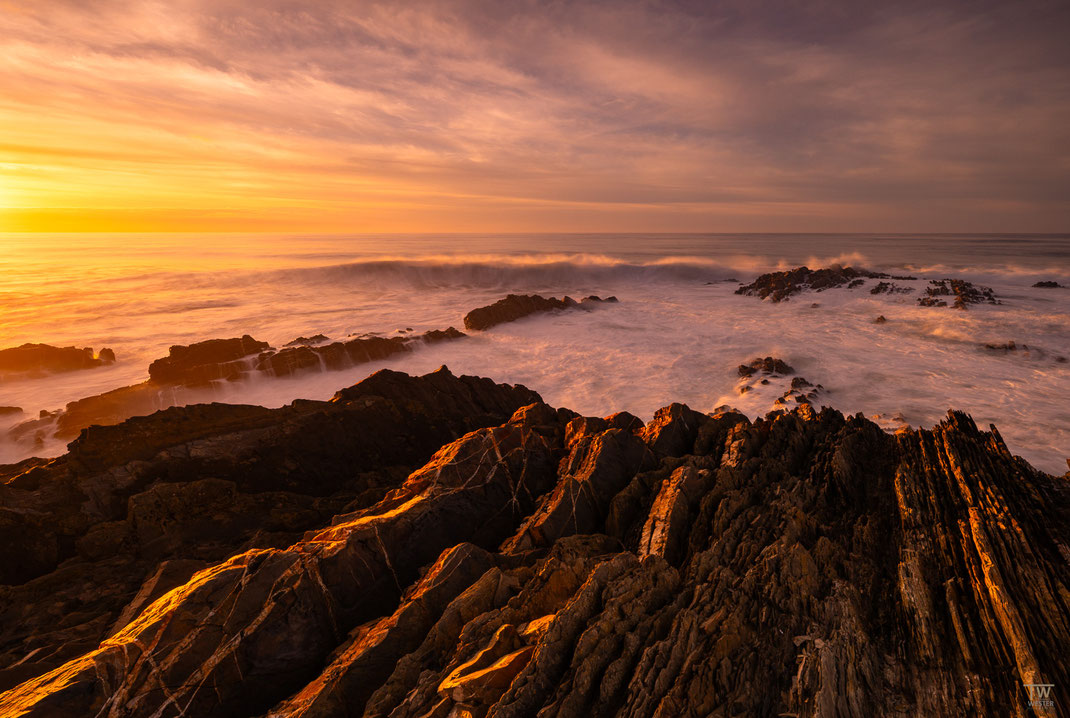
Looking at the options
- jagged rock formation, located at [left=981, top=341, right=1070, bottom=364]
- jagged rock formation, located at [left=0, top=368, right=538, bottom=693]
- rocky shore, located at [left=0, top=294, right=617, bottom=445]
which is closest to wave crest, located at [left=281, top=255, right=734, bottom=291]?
rocky shore, located at [left=0, top=294, right=617, bottom=445]

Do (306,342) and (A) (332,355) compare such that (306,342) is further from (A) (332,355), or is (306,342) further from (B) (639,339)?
(B) (639,339)

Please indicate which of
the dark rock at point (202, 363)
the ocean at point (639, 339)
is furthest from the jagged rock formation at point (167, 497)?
the dark rock at point (202, 363)

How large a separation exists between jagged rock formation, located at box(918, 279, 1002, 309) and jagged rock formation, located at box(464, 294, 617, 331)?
41.7m

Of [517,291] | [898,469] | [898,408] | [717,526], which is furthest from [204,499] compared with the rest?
[517,291]

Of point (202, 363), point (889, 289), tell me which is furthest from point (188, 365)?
point (889, 289)

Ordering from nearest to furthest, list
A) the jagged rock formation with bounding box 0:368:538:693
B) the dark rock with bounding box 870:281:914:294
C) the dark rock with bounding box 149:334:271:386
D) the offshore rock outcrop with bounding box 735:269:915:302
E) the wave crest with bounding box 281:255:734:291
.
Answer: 1. the jagged rock formation with bounding box 0:368:538:693
2. the dark rock with bounding box 149:334:271:386
3. the dark rock with bounding box 870:281:914:294
4. the offshore rock outcrop with bounding box 735:269:915:302
5. the wave crest with bounding box 281:255:734:291

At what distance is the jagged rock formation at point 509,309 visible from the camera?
53.8 metres

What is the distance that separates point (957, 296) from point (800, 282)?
66.7ft

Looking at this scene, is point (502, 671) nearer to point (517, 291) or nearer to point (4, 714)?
point (4, 714)

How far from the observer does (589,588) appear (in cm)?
780

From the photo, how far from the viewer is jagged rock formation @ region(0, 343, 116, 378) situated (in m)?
36.2

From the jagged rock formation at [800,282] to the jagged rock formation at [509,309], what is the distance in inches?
1128

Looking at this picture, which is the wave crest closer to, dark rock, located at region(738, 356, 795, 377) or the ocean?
the ocean

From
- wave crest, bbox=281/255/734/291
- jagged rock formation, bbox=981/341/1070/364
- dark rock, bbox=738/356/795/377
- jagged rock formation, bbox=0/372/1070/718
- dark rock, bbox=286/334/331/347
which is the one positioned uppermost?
wave crest, bbox=281/255/734/291
